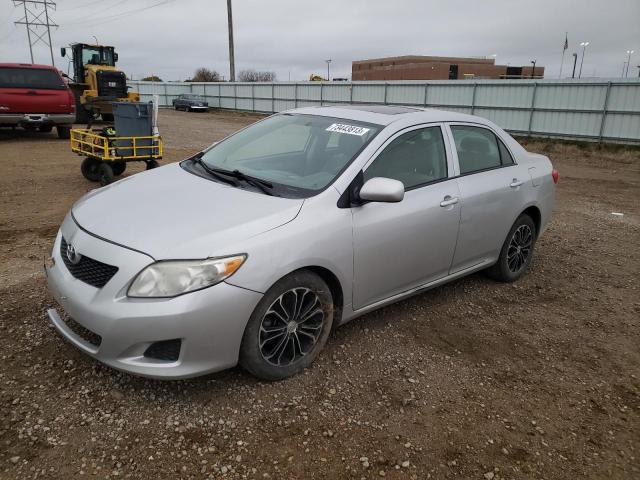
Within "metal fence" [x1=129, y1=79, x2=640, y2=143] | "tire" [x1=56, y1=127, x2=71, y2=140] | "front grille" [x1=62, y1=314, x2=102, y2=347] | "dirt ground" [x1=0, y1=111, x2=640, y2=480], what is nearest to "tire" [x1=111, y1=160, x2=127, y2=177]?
"dirt ground" [x1=0, y1=111, x2=640, y2=480]

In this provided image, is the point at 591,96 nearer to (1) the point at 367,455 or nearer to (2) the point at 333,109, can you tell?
(2) the point at 333,109

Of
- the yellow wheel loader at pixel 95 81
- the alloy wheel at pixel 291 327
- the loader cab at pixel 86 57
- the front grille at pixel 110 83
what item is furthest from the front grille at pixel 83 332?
the loader cab at pixel 86 57

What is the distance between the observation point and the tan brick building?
146 ft

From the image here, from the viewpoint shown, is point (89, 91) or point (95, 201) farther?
point (89, 91)

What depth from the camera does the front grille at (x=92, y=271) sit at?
265cm

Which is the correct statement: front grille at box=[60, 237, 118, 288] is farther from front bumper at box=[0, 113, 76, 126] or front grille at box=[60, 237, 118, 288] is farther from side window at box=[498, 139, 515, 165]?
front bumper at box=[0, 113, 76, 126]

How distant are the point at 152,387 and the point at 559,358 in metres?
2.79

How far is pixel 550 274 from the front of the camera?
17.4ft

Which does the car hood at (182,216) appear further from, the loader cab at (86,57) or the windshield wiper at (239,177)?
the loader cab at (86,57)

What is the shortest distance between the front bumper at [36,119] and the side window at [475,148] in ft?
43.4

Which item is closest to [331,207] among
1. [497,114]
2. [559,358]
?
[559,358]

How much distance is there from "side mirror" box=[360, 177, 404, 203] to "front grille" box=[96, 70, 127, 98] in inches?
732

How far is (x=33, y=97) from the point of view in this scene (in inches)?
535

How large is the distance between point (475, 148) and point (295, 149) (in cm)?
164
